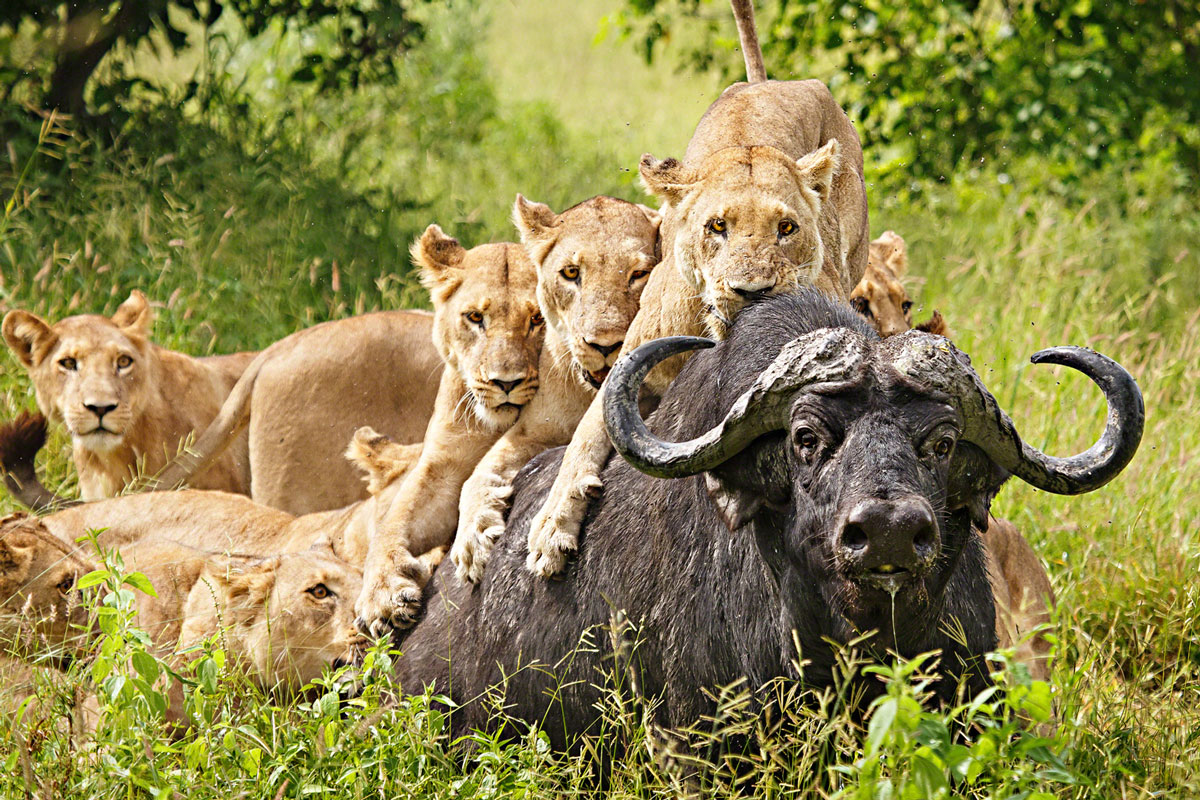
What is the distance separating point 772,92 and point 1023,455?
6.48ft

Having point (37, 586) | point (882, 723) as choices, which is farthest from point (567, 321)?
point (882, 723)

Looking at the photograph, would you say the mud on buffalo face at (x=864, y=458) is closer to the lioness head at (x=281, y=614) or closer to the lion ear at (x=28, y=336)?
the lioness head at (x=281, y=614)

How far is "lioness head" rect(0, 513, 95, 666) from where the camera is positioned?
14.9 feet

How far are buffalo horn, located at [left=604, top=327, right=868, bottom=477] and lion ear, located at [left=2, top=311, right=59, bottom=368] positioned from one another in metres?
3.71

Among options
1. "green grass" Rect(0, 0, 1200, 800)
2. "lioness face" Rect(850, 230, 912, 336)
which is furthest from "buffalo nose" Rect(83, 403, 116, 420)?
"lioness face" Rect(850, 230, 912, 336)

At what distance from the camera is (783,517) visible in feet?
11.0

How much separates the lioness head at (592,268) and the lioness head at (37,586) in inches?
71.6

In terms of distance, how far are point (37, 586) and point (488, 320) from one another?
1731mm

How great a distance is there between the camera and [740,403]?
3.20m

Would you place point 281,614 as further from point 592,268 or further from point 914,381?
point 914,381

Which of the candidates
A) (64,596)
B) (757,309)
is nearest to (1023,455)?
(757,309)

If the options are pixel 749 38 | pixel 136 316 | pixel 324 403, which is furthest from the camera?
pixel 136 316

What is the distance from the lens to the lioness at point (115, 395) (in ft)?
20.0

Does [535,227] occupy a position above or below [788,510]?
above
